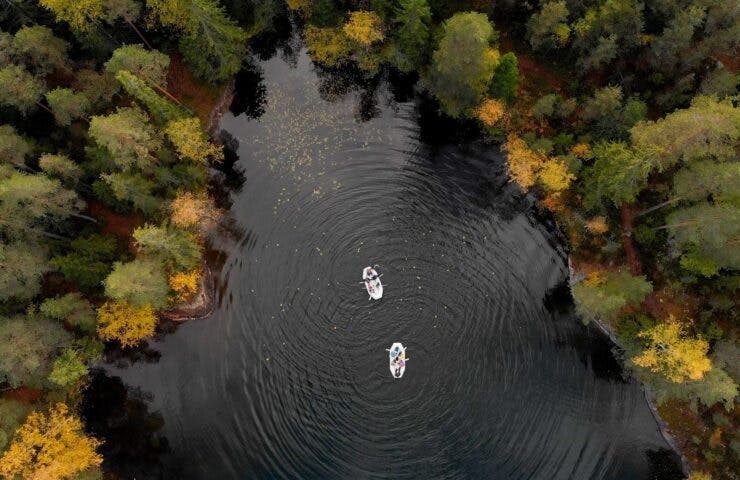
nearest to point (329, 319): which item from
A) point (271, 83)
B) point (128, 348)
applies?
point (128, 348)

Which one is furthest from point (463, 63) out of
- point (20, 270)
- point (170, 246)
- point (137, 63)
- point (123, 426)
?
point (123, 426)

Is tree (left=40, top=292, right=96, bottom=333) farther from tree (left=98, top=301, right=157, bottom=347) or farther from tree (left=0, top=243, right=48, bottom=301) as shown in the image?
tree (left=0, top=243, right=48, bottom=301)

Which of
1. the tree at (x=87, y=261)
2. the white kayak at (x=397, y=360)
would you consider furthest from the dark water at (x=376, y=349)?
the tree at (x=87, y=261)

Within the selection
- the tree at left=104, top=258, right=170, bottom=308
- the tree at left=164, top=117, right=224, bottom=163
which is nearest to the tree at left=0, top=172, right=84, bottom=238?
the tree at left=104, top=258, right=170, bottom=308

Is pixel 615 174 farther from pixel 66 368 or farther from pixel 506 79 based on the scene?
pixel 66 368

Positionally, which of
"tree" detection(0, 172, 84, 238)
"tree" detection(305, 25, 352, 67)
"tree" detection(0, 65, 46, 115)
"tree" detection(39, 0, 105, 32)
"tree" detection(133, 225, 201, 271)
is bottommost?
"tree" detection(133, 225, 201, 271)

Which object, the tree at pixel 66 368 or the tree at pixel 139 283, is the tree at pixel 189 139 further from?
the tree at pixel 66 368

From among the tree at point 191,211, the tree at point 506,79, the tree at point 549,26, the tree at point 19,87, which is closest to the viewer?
the tree at point 19,87
